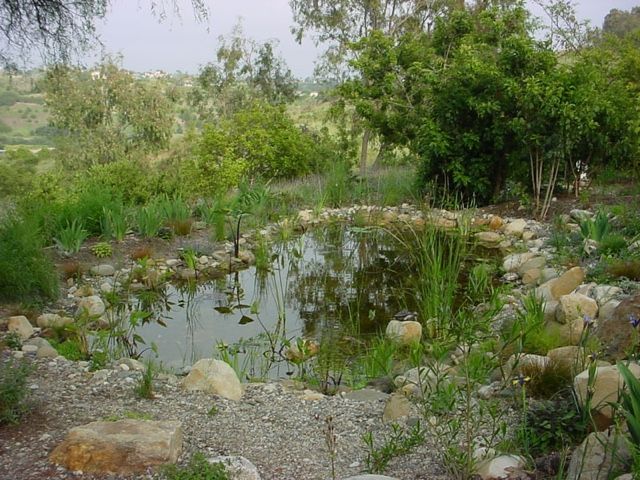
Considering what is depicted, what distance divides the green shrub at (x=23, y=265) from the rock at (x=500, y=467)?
4.20 metres

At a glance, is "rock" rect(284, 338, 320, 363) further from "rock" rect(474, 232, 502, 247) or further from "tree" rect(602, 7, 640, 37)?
"tree" rect(602, 7, 640, 37)

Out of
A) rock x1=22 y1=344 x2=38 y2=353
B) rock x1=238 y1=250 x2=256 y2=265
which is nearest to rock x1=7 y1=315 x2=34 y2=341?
rock x1=22 y1=344 x2=38 y2=353

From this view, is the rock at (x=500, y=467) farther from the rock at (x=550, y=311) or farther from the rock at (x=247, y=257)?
the rock at (x=247, y=257)

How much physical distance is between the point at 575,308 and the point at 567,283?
36.1 inches

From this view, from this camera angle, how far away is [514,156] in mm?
8805

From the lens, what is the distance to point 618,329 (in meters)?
3.52

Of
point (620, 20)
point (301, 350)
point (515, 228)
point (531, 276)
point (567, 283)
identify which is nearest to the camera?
point (301, 350)

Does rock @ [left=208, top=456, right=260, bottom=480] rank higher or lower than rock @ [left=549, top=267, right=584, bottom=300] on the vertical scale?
higher

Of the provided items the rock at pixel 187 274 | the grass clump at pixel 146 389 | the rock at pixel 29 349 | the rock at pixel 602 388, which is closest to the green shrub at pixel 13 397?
the grass clump at pixel 146 389

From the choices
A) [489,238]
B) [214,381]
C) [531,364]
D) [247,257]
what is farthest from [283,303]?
[489,238]

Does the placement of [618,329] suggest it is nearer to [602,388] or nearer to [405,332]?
[602,388]

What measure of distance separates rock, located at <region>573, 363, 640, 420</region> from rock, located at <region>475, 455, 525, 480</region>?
1.18 ft

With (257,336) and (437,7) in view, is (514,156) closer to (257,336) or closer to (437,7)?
(257,336)

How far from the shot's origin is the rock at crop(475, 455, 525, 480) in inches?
95.0
